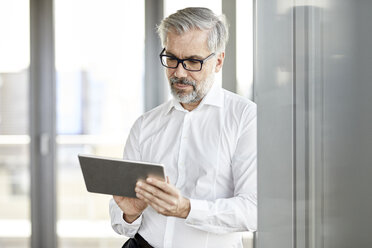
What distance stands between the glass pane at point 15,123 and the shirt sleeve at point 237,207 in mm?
2745

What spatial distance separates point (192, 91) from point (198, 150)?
0.20 m

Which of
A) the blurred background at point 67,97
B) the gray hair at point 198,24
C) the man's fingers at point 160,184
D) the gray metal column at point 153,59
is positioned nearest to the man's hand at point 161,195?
the man's fingers at point 160,184

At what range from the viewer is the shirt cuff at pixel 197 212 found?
1.39 metres

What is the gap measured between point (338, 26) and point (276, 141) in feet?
0.59

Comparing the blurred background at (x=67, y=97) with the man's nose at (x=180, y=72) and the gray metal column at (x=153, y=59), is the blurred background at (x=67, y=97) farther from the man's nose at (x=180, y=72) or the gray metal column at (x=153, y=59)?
the man's nose at (x=180, y=72)

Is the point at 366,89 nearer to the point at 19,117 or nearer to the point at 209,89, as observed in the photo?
the point at 209,89

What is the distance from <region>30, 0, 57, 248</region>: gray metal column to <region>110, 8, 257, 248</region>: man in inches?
91.3

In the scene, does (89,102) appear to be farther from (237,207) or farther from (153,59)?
(237,207)

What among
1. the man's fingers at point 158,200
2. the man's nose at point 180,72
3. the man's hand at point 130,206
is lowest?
the man's hand at point 130,206

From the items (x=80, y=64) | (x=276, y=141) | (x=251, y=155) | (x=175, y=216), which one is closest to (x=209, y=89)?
(x=251, y=155)

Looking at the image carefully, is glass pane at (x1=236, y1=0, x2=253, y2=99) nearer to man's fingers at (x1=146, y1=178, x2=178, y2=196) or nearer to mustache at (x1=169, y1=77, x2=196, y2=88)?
mustache at (x1=169, y1=77, x2=196, y2=88)

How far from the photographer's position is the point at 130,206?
150 centimetres

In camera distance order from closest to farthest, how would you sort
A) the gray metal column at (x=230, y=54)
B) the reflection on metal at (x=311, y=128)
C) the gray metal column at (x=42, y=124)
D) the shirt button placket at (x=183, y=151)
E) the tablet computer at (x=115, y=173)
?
the reflection on metal at (x=311, y=128) → the tablet computer at (x=115, y=173) → the shirt button placket at (x=183, y=151) → the gray metal column at (x=230, y=54) → the gray metal column at (x=42, y=124)

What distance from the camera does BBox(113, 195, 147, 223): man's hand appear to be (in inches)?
58.8
